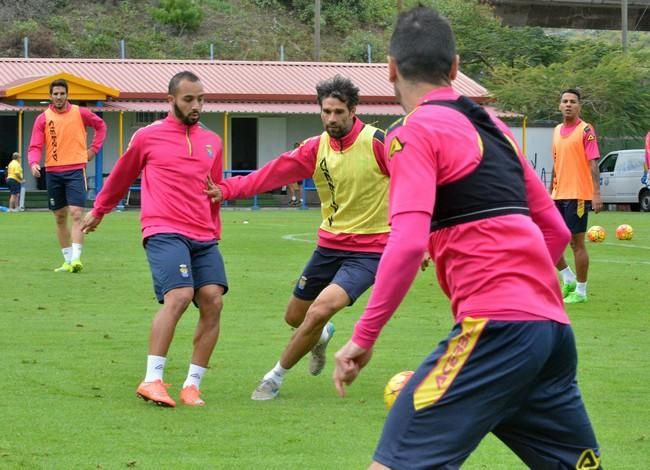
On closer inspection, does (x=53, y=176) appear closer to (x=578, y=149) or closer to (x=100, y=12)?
(x=578, y=149)

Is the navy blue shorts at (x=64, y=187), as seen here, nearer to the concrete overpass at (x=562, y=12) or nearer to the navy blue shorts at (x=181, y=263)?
the navy blue shorts at (x=181, y=263)

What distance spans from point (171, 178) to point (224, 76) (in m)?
39.6

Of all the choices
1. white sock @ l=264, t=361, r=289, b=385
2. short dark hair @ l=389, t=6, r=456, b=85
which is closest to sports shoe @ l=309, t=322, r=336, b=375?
white sock @ l=264, t=361, r=289, b=385

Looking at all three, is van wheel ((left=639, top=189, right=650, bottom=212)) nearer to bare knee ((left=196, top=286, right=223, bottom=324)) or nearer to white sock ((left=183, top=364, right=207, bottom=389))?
bare knee ((left=196, top=286, right=223, bottom=324))

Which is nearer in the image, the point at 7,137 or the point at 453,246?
the point at 453,246

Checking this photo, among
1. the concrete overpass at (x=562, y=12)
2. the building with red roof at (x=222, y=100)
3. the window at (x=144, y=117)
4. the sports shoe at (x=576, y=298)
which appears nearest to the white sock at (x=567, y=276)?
the sports shoe at (x=576, y=298)

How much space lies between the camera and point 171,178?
8906 millimetres

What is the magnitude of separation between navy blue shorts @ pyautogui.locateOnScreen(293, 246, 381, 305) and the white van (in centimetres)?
3244

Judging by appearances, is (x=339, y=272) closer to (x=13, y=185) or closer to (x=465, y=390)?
(x=465, y=390)

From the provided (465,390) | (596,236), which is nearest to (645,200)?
(596,236)

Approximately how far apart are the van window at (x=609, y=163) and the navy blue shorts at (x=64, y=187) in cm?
2700

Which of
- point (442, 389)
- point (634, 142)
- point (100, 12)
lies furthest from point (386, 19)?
point (442, 389)

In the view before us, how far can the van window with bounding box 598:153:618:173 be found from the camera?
41750 mm

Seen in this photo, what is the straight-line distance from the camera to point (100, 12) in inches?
2763
